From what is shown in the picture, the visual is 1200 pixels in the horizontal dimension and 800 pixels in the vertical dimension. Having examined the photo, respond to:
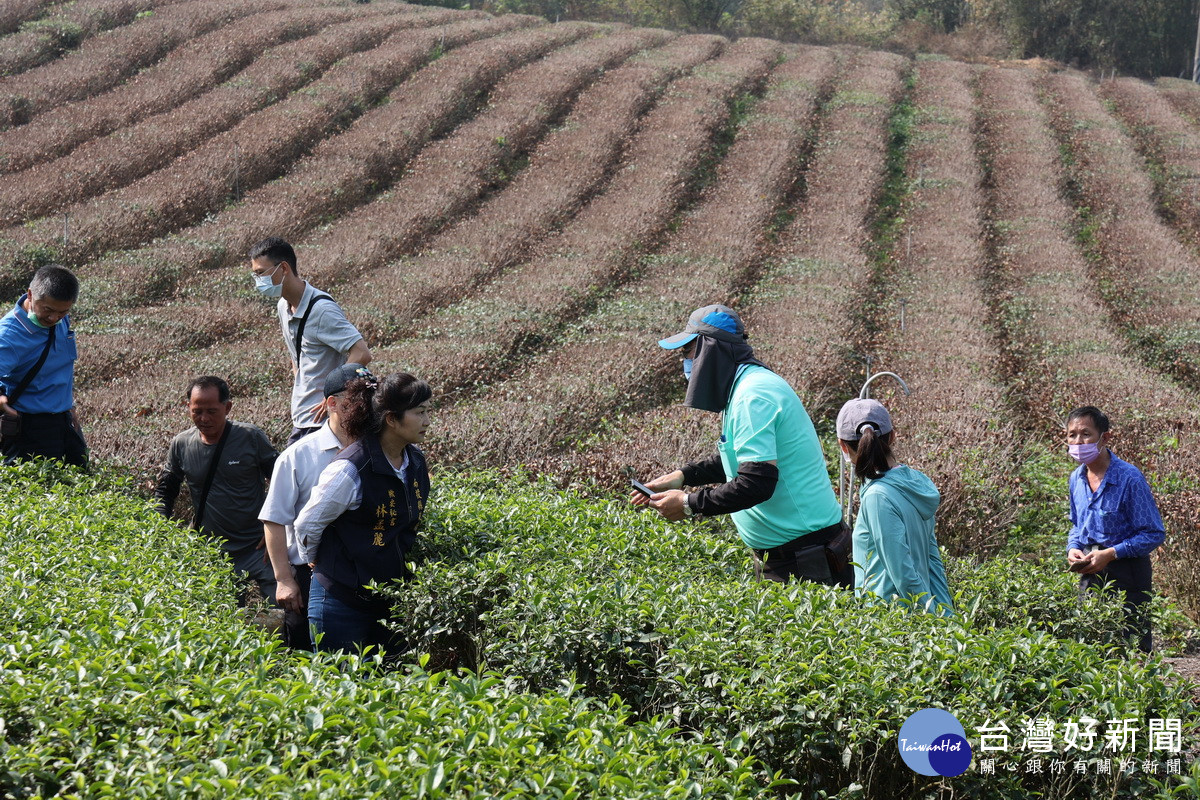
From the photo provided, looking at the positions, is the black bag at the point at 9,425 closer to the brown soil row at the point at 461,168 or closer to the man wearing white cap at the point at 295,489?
the man wearing white cap at the point at 295,489

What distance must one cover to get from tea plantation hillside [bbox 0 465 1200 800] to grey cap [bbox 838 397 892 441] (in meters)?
0.69

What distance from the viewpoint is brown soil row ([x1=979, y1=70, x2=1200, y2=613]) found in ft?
27.9

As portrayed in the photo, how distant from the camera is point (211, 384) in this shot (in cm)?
591

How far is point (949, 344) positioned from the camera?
14086 millimetres

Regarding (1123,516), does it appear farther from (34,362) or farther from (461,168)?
(461,168)

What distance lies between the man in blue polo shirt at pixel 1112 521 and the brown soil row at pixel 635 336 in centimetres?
370

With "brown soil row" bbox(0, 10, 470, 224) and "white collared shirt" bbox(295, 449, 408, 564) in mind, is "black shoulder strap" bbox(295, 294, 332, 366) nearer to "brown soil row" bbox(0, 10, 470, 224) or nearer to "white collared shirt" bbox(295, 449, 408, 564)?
"white collared shirt" bbox(295, 449, 408, 564)

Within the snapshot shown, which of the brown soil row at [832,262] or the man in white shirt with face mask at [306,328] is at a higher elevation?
the man in white shirt with face mask at [306,328]

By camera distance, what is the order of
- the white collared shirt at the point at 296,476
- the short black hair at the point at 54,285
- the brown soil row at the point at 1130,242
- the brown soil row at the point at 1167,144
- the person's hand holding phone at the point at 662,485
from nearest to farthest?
the white collared shirt at the point at 296,476, the person's hand holding phone at the point at 662,485, the short black hair at the point at 54,285, the brown soil row at the point at 1130,242, the brown soil row at the point at 1167,144

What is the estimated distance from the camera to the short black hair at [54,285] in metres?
6.34

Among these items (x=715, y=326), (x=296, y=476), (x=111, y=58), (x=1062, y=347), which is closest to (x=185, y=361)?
(x=296, y=476)

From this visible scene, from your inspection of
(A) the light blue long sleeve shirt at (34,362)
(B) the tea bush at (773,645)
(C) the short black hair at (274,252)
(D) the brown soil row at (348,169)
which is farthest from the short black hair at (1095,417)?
(D) the brown soil row at (348,169)

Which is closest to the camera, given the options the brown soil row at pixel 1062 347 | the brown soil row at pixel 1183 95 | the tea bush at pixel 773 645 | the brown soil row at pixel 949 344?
the tea bush at pixel 773 645

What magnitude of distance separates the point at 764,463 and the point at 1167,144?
2770 cm
